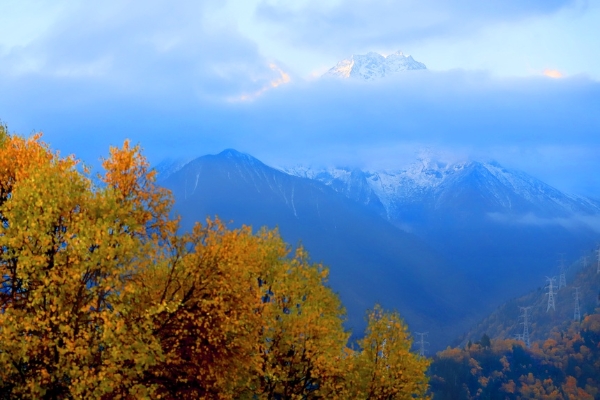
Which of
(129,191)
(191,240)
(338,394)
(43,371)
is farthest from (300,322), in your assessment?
(43,371)

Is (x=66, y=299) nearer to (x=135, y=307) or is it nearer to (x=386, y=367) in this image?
(x=135, y=307)

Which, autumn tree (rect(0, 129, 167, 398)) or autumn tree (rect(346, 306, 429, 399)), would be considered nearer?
autumn tree (rect(0, 129, 167, 398))

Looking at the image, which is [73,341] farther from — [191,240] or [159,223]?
[159,223]

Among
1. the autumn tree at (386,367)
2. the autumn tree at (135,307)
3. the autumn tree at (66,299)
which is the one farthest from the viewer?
the autumn tree at (386,367)

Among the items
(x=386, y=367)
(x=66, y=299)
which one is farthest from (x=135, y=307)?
(x=386, y=367)

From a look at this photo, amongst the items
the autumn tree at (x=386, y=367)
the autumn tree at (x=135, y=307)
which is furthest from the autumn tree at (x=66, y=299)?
the autumn tree at (x=386, y=367)

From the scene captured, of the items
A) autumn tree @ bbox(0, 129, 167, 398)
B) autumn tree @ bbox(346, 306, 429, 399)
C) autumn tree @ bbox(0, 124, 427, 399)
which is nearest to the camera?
autumn tree @ bbox(0, 129, 167, 398)

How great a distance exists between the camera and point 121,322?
2577cm

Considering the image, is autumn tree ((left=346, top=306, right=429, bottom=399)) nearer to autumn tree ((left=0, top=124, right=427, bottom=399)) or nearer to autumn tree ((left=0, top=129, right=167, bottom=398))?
autumn tree ((left=0, top=124, right=427, bottom=399))

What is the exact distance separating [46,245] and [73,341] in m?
4.83

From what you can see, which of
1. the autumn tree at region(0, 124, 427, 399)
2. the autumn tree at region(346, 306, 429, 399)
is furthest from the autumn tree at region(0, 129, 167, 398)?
the autumn tree at region(346, 306, 429, 399)

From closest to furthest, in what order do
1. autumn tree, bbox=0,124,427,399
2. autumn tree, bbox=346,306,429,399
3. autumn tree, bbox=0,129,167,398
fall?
autumn tree, bbox=0,129,167,398 < autumn tree, bbox=0,124,427,399 < autumn tree, bbox=346,306,429,399

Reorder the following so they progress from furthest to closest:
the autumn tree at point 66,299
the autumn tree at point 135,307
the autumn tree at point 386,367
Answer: the autumn tree at point 386,367, the autumn tree at point 135,307, the autumn tree at point 66,299

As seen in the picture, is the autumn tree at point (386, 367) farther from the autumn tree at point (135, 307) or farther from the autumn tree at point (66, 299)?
the autumn tree at point (66, 299)
